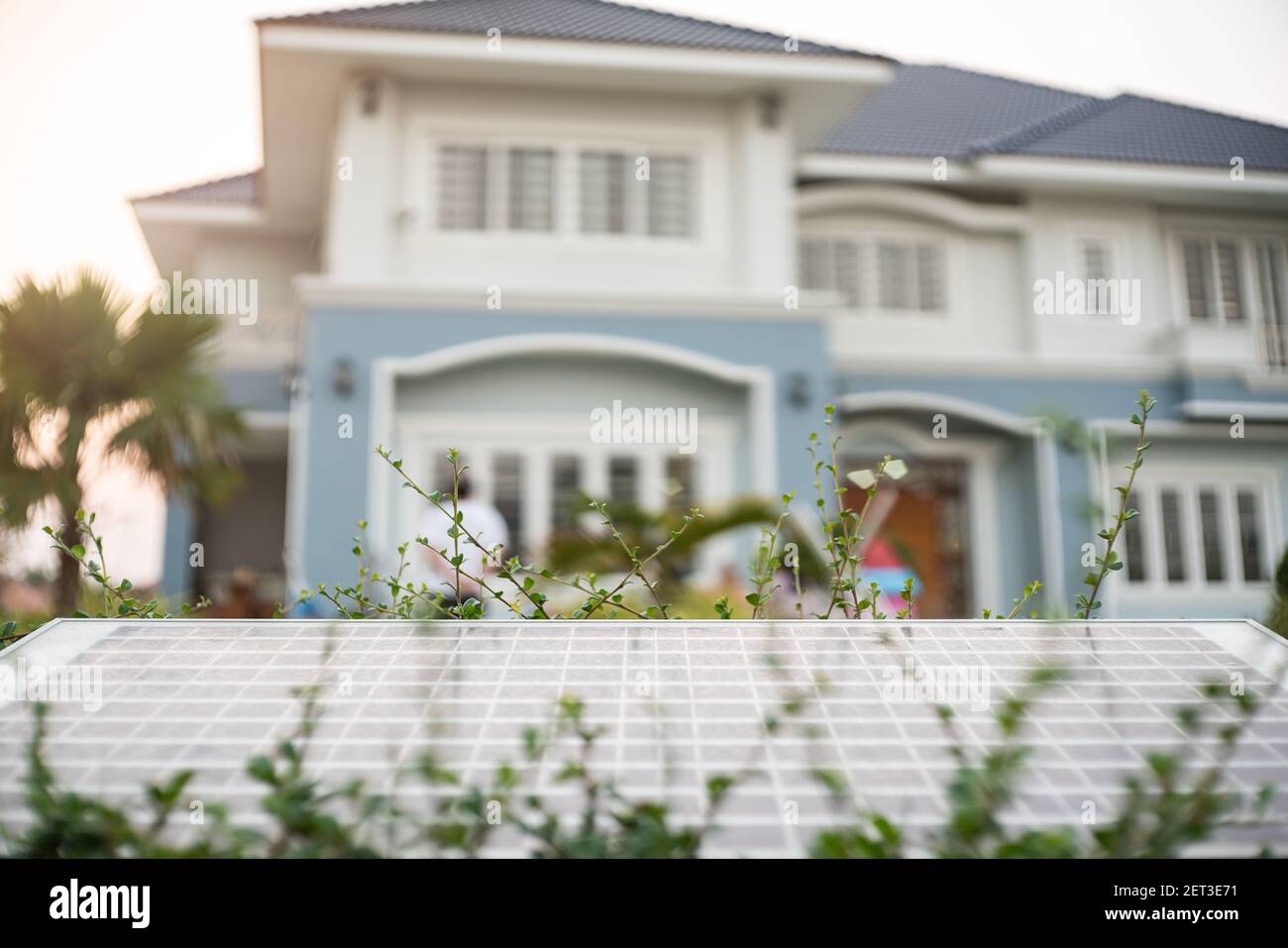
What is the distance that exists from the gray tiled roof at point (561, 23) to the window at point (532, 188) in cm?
121

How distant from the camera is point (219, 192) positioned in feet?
46.9

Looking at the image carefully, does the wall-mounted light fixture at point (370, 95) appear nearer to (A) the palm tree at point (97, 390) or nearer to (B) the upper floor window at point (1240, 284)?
(A) the palm tree at point (97, 390)

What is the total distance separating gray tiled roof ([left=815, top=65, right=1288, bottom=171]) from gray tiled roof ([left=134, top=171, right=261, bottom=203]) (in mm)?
7655

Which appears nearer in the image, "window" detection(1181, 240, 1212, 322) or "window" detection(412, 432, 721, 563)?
"window" detection(412, 432, 721, 563)

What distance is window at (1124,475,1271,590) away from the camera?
1256cm

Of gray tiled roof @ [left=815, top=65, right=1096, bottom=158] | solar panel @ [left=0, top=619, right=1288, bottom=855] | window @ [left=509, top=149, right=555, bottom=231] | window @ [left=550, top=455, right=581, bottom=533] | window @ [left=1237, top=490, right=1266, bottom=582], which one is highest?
gray tiled roof @ [left=815, top=65, right=1096, bottom=158]

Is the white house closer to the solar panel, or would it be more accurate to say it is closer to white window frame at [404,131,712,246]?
white window frame at [404,131,712,246]

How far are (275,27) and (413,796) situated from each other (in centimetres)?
1048

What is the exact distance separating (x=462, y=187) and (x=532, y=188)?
73 cm

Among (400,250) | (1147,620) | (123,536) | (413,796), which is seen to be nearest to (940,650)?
(1147,620)

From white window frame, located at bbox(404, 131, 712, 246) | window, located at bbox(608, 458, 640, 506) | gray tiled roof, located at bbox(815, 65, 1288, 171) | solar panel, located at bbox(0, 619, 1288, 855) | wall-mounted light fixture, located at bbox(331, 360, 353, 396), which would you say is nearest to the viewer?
solar panel, located at bbox(0, 619, 1288, 855)

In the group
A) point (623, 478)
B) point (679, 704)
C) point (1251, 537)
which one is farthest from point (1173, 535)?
point (679, 704)

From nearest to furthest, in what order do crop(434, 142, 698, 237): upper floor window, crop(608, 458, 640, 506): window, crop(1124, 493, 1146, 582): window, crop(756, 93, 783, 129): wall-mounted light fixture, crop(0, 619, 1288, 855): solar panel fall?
1. crop(0, 619, 1288, 855): solar panel
2. crop(608, 458, 640, 506): window
3. crop(434, 142, 698, 237): upper floor window
4. crop(756, 93, 783, 129): wall-mounted light fixture
5. crop(1124, 493, 1146, 582): window

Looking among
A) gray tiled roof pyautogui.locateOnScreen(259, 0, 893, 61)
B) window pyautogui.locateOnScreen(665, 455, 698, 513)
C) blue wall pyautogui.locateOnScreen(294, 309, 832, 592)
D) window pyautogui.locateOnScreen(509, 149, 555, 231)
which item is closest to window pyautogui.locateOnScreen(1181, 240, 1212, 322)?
gray tiled roof pyautogui.locateOnScreen(259, 0, 893, 61)
